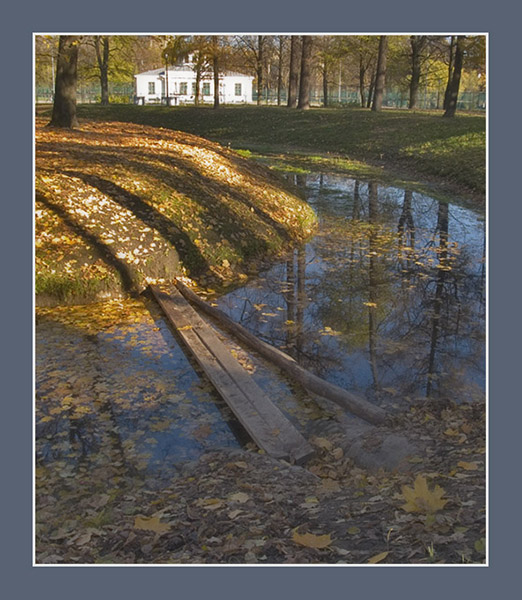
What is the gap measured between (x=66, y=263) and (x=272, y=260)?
3961 millimetres

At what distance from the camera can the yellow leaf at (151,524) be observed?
406 cm

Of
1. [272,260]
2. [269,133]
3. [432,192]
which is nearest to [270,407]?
A: [272,260]

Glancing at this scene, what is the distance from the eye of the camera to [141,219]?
11000 millimetres

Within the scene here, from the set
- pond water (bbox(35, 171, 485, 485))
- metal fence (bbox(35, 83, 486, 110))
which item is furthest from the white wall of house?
pond water (bbox(35, 171, 485, 485))

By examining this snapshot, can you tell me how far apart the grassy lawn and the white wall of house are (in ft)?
82.7

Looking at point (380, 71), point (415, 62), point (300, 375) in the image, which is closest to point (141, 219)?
point (300, 375)

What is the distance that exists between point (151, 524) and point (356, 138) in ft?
91.0

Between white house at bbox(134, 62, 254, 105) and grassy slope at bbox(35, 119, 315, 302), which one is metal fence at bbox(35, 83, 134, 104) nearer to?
white house at bbox(134, 62, 254, 105)

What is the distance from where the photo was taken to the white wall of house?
67.1m

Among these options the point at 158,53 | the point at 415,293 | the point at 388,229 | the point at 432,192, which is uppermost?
the point at 158,53

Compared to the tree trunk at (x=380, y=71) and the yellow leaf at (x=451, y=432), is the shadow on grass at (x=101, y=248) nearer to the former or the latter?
the yellow leaf at (x=451, y=432)

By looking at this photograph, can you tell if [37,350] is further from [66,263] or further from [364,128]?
[364,128]

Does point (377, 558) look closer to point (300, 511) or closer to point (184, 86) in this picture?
Result: point (300, 511)

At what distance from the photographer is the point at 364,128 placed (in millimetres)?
30812
